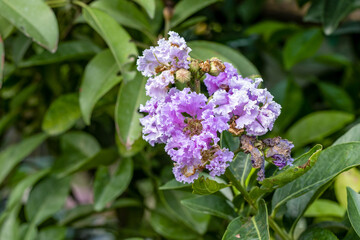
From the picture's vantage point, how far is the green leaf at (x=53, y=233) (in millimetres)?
1213

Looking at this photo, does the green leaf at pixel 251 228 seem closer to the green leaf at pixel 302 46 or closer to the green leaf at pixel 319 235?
the green leaf at pixel 319 235

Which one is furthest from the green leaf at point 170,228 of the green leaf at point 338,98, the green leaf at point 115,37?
the green leaf at point 338,98

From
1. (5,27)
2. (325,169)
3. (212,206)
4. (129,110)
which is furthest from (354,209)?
(5,27)

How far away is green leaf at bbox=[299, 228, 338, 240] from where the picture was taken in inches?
28.7

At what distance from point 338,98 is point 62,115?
888 millimetres

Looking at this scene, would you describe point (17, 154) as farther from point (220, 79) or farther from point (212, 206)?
point (220, 79)

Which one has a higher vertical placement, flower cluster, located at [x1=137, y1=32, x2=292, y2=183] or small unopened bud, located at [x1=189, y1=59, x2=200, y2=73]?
small unopened bud, located at [x1=189, y1=59, x2=200, y2=73]

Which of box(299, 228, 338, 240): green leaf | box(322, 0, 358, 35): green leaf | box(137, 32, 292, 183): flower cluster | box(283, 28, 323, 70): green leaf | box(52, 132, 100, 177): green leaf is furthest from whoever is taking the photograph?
A: box(283, 28, 323, 70): green leaf

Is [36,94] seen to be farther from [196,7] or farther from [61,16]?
[196,7]

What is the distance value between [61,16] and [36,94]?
295 mm

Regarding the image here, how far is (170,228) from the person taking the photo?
1.17 meters

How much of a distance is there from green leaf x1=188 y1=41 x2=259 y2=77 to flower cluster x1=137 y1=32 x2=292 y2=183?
34 cm

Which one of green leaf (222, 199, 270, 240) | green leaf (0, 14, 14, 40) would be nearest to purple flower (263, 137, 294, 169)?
green leaf (222, 199, 270, 240)

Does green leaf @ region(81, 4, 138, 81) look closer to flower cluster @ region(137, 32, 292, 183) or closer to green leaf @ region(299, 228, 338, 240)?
flower cluster @ region(137, 32, 292, 183)
